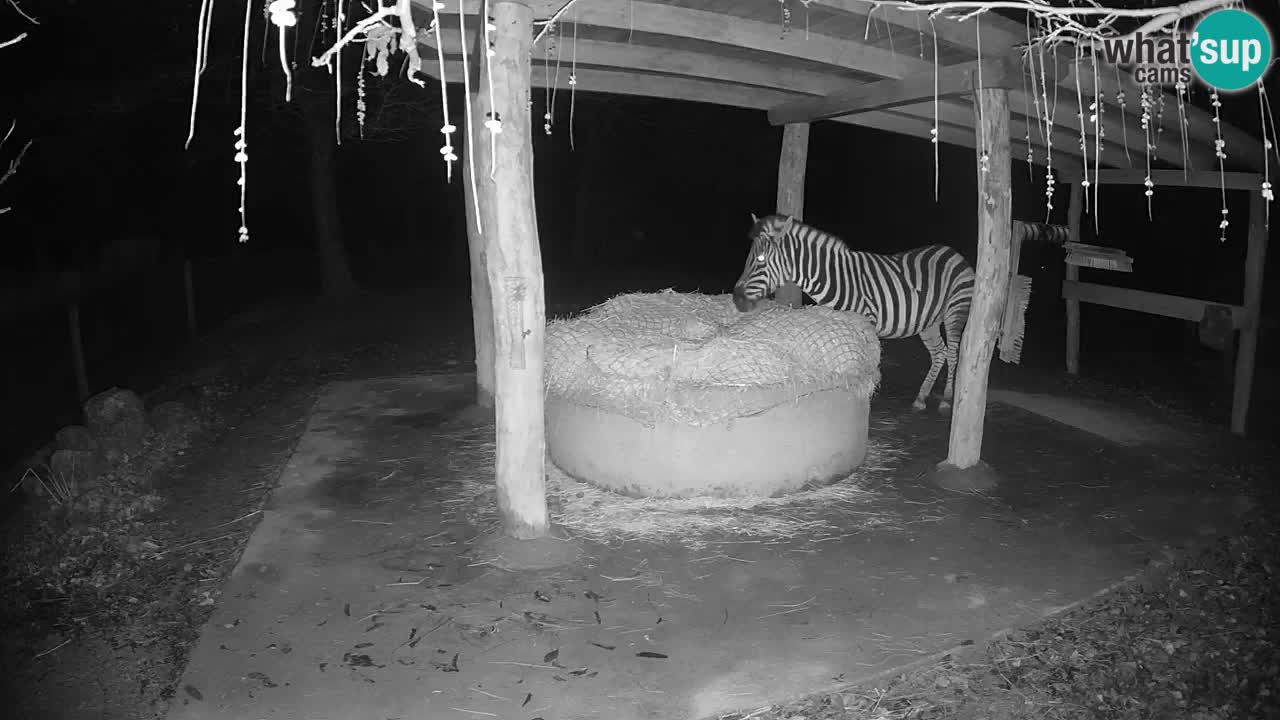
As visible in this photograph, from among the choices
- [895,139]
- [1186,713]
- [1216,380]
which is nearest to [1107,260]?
[1216,380]

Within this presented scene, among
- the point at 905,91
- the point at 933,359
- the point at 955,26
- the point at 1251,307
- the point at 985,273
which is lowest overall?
the point at 933,359

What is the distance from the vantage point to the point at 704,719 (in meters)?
3.07

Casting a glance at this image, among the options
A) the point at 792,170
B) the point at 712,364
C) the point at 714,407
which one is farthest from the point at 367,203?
the point at 714,407

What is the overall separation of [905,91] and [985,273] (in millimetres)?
1335

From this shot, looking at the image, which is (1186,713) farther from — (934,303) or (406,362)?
(406,362)

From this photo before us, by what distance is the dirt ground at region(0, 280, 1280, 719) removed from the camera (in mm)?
3242

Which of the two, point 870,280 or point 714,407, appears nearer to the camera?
Answer: point 714,407

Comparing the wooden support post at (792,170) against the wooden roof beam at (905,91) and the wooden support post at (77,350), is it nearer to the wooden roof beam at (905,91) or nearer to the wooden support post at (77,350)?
the wooden roof beam at (905,91)

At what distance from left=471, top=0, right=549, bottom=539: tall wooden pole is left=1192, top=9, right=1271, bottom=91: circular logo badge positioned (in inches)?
127

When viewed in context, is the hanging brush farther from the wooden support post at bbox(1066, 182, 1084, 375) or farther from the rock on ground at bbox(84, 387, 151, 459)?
the rock on ground at bbox(84, 387, 151, 459)

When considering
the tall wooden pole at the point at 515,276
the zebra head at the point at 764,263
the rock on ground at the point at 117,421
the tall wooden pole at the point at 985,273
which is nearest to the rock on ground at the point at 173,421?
the rock on ground at the point at 117,421

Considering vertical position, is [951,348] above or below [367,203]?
below

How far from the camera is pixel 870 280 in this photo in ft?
23.0

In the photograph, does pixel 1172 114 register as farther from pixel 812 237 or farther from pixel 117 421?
pixel 117 421
